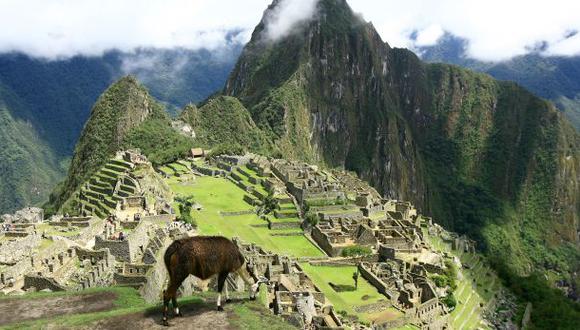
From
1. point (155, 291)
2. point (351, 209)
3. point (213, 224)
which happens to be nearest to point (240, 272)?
point (155, 291)

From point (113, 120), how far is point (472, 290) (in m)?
84.2

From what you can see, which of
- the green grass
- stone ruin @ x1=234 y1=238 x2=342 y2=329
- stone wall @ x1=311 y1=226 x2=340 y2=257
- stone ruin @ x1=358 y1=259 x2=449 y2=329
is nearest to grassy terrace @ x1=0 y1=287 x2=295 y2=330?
the green grass

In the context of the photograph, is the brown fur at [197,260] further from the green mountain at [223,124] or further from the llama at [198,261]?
the green mountain at [223,124]

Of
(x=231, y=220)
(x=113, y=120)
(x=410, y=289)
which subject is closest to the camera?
(x=410, y=289)

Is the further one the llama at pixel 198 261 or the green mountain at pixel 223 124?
the green mountain at pixel 223 124

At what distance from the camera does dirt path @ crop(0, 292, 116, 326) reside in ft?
54.8

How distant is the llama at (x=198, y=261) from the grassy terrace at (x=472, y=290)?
33.5 meters

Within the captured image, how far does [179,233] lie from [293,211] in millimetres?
28720

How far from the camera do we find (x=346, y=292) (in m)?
41.4

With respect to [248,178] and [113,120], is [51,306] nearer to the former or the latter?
[248,178]

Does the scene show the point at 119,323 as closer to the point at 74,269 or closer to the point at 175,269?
the point at 175,269

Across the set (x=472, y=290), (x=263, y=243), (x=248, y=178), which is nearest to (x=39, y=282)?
(x=263, y=243)

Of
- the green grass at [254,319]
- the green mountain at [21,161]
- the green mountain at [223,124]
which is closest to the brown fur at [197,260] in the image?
the green grass at [254,319]

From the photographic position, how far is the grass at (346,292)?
37.5 metres
